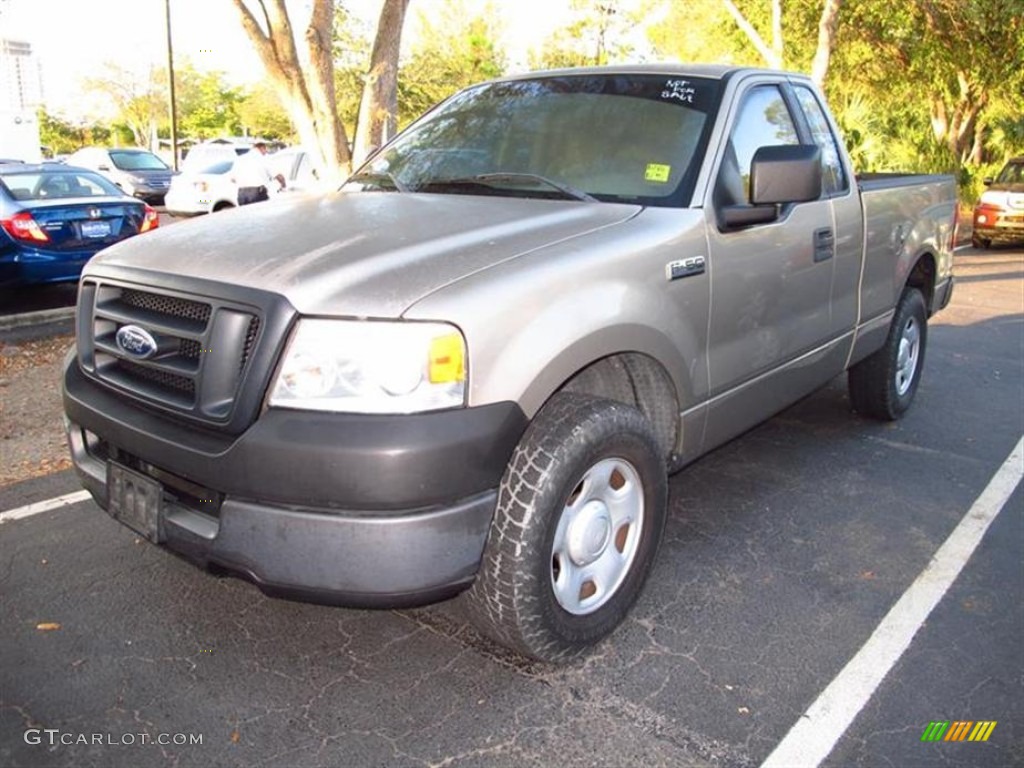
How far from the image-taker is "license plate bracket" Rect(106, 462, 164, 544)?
2701 mm

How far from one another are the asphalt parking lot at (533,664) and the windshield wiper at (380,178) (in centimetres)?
176

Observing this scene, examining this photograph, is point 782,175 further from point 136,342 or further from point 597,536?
point 136,342

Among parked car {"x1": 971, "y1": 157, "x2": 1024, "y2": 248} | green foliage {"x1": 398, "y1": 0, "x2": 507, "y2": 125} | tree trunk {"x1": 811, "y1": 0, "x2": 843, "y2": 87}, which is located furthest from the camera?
green foliage {"x1": 398, "y1": 0, "x2": 507, "y2": 125}

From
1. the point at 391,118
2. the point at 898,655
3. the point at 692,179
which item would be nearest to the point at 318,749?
the point at 898,655

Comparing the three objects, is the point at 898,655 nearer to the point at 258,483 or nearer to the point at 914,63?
the point at 258,483

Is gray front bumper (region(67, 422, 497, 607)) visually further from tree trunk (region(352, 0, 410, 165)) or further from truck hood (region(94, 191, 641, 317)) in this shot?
tree trunk (region(352, 0, 410, 165))

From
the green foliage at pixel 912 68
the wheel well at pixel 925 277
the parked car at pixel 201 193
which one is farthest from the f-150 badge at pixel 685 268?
the green foliage at pixel 912 68

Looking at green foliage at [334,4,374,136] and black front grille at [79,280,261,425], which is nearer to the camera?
black front grille at [79,280,261,425]

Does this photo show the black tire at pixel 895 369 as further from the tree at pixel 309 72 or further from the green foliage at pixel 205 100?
the green foliage at pixel 205 100

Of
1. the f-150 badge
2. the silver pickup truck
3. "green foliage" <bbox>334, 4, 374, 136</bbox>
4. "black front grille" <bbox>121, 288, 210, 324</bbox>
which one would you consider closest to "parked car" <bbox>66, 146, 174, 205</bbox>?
"green foliage" <bbox>334, 4, 374, 136</bbox>

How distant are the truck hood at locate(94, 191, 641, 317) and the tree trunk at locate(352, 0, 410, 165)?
4.45m

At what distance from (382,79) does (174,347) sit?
5650mm

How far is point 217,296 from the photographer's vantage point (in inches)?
102

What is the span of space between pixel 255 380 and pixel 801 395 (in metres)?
2.88
